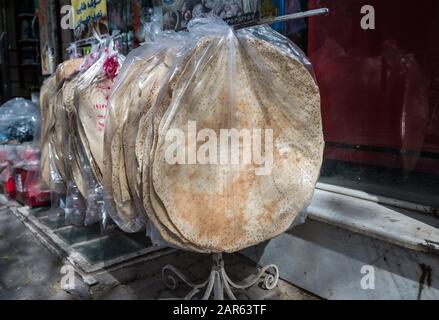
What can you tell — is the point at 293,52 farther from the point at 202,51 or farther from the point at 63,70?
the point at 63,70

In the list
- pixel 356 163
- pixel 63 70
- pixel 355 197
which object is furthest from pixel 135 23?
pixel 355 197

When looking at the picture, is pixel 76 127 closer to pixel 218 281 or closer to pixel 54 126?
pixel 54 126

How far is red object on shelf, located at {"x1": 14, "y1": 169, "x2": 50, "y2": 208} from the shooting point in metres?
4.07

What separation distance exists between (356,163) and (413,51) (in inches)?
36.1

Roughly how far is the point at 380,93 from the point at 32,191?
3.45 meters

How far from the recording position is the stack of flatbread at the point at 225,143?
5.63 feet

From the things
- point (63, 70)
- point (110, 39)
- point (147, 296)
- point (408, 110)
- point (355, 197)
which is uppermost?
point (110, 39)

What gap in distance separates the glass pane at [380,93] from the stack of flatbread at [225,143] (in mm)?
1055

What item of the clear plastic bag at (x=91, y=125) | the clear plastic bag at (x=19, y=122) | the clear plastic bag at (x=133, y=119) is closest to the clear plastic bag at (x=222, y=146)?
the clear plastic bag at (x=133, y=119)

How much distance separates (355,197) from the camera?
258cm

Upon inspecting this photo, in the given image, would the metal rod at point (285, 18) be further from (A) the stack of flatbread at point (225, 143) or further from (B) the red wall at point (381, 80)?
(B) the red wall at point (381, 80)

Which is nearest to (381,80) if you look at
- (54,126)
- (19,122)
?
(54,126)

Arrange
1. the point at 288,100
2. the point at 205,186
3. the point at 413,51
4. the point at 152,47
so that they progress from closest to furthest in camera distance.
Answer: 1. the point at 205,186
2. the point at 288,100
3. the point at 152,47
4. the point at 413,51

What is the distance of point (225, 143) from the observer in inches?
68.5
